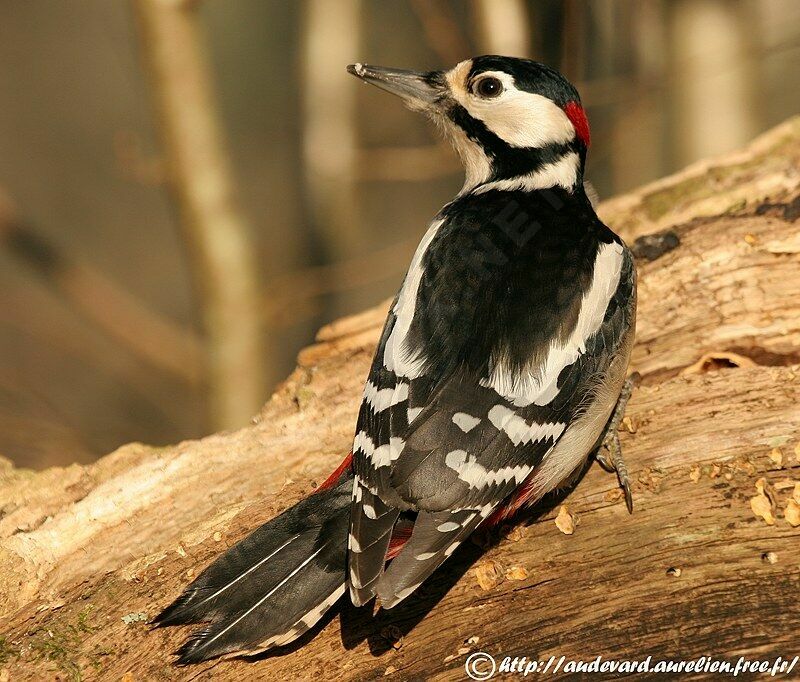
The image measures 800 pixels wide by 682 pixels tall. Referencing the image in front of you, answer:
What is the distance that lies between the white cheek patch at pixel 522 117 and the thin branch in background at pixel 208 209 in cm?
212

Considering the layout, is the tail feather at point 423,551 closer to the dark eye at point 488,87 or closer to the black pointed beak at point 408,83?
the dark eye at point 488,87

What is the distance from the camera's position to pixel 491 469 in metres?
2.36

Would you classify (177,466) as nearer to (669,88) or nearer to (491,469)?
(491,469)

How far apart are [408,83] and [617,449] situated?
58.8 inches

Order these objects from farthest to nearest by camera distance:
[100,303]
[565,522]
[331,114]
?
1. [331,114]
2. [100,303]
3. [565,522]

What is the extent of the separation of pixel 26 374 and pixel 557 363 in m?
6.67

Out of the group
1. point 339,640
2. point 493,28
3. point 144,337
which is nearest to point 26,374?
point 144,337

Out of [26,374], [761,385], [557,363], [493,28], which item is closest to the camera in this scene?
[557,363]

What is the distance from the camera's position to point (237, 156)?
9.02 m

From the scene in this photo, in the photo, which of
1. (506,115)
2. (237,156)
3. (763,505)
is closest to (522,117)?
(506,115)

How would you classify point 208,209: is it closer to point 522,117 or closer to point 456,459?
point 522,117

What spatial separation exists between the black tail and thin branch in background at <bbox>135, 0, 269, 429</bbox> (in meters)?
2.91

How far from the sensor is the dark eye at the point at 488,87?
3.12 meters

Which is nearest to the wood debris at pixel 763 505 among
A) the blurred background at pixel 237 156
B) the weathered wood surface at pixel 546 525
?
the weathered wood surface at pixel 546 525
